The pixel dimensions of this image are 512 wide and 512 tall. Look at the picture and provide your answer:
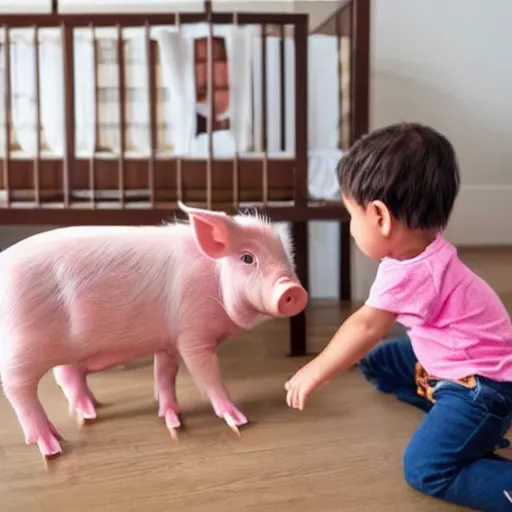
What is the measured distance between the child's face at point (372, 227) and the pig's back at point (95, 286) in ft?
0.97

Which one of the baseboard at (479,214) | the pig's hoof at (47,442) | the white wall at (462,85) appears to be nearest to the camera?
the pig's hoof at (47,442)

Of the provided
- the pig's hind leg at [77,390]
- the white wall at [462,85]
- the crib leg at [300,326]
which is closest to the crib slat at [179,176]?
the crib leg at [300,326]

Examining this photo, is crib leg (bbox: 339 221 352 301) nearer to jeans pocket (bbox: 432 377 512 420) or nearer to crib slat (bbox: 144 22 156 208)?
crib slat (bbox: 144 22 156 208)

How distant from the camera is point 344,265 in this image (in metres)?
2.41

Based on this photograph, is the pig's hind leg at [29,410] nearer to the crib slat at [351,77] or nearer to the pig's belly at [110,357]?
the pig's belly at [110,357]

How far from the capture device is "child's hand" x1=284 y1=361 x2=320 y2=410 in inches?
44.0

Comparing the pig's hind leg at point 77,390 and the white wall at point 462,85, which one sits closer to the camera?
the pig's hind leg at point 77,390

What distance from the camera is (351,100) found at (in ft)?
5.70

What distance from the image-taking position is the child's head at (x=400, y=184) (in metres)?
1.09

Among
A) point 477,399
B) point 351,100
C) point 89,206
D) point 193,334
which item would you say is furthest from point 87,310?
point 351,100

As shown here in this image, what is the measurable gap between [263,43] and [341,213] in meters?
0.41

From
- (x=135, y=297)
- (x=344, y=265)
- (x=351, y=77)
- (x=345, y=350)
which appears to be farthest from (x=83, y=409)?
(x=344, y=265)

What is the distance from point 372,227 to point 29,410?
0.63 m

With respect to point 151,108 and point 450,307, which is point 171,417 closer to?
point 450,307
